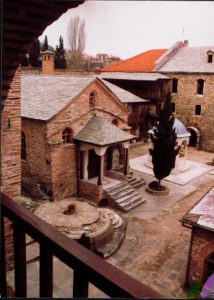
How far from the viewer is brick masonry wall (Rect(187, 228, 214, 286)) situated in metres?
8.61

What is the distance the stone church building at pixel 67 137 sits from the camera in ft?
45.3

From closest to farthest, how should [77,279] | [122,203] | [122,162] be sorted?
1. [77,279]
2. [122,203]
3. [122,162]

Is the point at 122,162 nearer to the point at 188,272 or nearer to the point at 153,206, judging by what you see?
the point at 153,206

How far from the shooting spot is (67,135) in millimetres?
14586

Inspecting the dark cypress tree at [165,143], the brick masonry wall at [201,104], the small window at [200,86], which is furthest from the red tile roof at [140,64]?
the dark cypress tree at [165,143]

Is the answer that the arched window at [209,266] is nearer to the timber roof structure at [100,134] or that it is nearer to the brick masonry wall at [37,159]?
the timber roof structure at [100,134]

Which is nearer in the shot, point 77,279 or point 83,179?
point 77,279

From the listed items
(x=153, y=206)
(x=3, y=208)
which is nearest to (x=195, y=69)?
(x=153, y=206)

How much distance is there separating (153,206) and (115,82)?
16793 millimetres

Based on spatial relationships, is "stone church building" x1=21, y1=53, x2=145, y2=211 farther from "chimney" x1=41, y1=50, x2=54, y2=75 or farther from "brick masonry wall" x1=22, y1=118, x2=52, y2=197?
"chimney" x1=41, y1=50, x2=54, y2=75

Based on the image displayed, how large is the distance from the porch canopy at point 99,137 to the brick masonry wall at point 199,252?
637 centimetres

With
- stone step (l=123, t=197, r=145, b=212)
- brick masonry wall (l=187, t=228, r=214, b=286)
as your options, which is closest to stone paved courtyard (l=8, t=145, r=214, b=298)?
stone step (l=123, t=197, r=145, b=212)

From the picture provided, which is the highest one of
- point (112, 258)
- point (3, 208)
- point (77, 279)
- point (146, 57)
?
point (146, 57)

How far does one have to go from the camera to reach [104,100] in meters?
16.1
